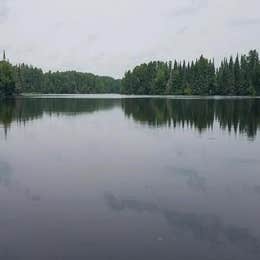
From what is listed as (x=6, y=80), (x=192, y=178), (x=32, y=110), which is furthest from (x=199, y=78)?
(x=192, y=178)

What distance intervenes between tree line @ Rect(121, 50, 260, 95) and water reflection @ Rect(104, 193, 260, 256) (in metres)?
124

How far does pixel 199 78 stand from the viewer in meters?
143

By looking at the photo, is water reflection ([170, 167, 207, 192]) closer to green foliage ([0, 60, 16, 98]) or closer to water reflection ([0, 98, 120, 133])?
water reflection ([0, 98, 120, 133])

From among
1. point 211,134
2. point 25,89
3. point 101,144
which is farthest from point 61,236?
point 25,89

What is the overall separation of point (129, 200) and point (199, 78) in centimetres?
13468

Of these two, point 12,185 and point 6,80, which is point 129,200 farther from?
point 6,80

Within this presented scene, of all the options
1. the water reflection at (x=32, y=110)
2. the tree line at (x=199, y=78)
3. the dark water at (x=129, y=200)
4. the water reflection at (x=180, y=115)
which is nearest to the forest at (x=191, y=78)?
the tree line at (x=199, y=78)

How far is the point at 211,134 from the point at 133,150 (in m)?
9.05

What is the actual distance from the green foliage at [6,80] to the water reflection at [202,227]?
10338 centimetres

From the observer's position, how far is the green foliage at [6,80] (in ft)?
355

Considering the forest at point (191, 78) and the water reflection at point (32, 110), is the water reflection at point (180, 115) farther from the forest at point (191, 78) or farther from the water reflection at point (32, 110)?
the forest at point (191, 78)

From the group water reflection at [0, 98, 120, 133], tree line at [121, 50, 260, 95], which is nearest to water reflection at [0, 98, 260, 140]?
water reflection at [0, 98, 120, 133]

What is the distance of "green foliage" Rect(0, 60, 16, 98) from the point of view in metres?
108

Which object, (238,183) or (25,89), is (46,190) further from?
(25,89)
